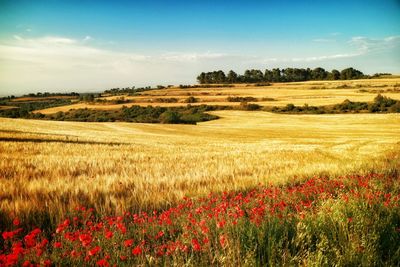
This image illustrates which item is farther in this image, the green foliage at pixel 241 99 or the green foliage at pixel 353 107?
the green foliage at pixel 241 99

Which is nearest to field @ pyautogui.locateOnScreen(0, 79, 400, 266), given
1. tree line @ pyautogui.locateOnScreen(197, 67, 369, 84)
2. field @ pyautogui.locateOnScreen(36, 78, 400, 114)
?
field @ pyautogui.locateOnScreen(36, 78, 400, 114)

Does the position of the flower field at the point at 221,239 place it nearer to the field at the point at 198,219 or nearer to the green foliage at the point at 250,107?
the field at the point at 198,219

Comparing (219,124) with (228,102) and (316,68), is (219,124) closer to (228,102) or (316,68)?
(228,102)

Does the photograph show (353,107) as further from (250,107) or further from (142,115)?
(142,115)

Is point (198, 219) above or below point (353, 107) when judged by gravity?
above

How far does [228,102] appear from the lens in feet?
253

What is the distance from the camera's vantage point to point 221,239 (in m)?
2.98

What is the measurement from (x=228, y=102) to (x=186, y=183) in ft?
235

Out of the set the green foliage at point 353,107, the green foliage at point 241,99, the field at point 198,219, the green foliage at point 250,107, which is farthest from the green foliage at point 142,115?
the field at point 198,219

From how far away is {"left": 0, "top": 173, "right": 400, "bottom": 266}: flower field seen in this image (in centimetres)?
278

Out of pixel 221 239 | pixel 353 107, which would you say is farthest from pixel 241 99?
pixel 221 239

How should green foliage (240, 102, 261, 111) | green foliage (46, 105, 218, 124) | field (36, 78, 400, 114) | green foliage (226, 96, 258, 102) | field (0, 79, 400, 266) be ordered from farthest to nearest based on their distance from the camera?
green foliage (226, 96, 258, 102) < green foliage (240, 102, 261, 111) < field (36, 78, 400, 114) < green foliage (46, 105, 218, 124) < field (0, 79, 400, 266)

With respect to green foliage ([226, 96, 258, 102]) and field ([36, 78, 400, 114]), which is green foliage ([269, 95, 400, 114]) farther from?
green foliage ([226, 96, 258, 102])

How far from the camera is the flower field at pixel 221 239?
2777 mm
